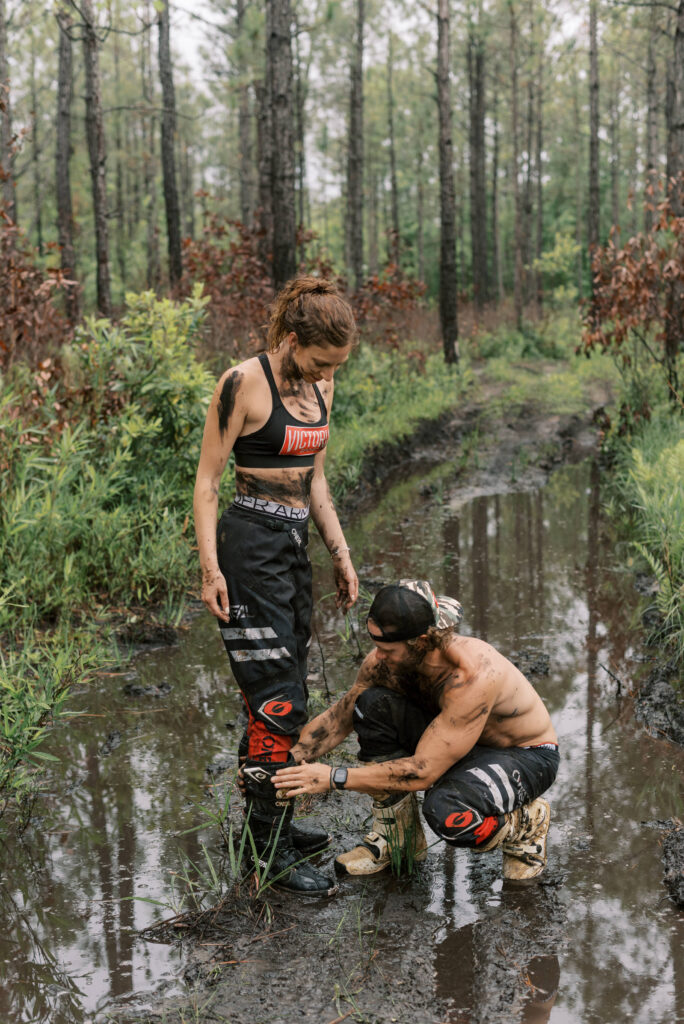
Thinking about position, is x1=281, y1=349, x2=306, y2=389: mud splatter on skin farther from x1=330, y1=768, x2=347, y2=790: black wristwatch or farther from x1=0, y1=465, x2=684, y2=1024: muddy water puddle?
x1=0, y1=465, x2=684, y2=1024: muddy water puddle

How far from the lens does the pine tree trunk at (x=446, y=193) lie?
14883mm

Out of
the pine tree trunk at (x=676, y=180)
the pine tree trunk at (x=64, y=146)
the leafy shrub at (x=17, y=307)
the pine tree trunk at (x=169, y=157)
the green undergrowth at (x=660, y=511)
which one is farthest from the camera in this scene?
the pine tree trunk at (x=64, y=146)

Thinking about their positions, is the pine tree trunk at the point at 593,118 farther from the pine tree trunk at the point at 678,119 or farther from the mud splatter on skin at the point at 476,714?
the mud splatter on skin at the point at 476,714

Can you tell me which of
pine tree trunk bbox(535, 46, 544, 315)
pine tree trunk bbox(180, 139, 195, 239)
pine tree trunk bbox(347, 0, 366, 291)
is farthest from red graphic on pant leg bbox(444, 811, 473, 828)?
pine tree trunk bbox(180, 139, 195, 239)

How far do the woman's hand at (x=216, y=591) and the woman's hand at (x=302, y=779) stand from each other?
0.54 meters

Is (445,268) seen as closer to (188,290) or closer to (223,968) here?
(188,290)

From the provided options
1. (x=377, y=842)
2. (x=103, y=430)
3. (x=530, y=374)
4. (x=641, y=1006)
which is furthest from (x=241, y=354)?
(x=530, y=374)

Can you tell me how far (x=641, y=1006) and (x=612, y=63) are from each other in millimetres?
35421

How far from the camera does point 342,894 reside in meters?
3.06

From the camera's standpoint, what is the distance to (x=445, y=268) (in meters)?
16.6

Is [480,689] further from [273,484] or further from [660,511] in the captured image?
[660,511]

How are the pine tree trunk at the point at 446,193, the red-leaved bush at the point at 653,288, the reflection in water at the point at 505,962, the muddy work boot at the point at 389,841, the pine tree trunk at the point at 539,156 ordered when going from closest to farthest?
1. the reflection in water at the point at 505,962
2. the muddy work boot at the point at 389,841
3. the red-leaved bush at the point at 653,288
4. the pine tree trunk at the point at 446,193
5. the pine tree trunk at the point at 539,156

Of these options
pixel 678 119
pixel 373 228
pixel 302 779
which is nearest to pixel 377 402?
pixel 678 119

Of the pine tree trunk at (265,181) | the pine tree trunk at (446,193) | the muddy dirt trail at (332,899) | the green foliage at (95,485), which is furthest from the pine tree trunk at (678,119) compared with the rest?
the pine tree trunk at (446,193)
